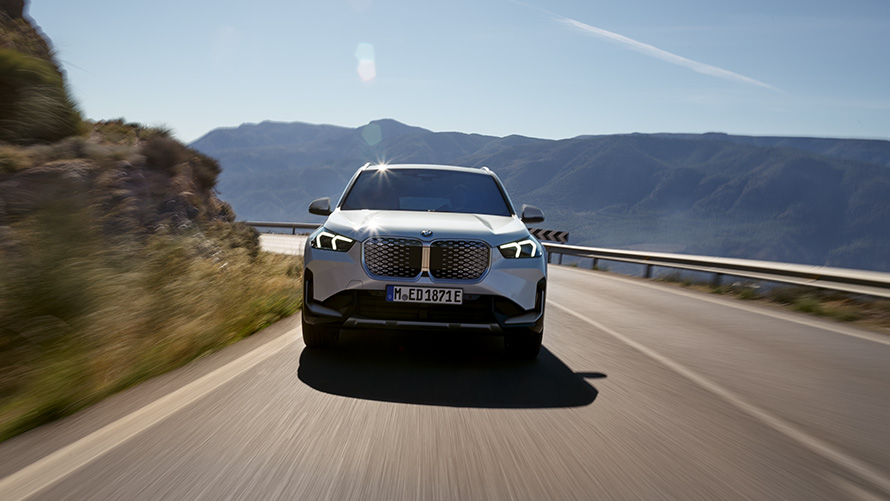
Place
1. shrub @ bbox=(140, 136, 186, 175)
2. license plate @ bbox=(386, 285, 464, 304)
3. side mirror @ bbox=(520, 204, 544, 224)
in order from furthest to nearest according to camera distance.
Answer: shrub @ bbox=(140, 136, 186, 175) < side mirror @ bbox=(520, 204, 544, 224) < license plate @ bbox=(386, 285, 464, 304)

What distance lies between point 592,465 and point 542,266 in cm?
258

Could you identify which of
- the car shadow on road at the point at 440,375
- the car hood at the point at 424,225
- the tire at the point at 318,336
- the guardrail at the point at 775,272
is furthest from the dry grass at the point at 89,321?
the guardrail at the point at 775,272

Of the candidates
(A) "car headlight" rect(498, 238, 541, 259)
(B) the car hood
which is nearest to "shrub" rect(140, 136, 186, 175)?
(B) the car hood

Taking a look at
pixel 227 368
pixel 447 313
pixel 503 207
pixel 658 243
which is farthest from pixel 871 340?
pixel 658 243

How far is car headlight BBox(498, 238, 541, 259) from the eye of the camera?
5.45 metres

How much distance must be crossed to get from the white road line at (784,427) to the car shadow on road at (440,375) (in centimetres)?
98

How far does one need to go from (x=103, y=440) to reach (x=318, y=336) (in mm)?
2531

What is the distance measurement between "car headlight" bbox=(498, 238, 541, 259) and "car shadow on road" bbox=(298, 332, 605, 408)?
91cm

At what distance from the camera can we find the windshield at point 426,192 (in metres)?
6.62

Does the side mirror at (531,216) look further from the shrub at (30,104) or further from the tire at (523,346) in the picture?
the shrub at (30,104)

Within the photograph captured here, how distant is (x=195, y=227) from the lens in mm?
13945

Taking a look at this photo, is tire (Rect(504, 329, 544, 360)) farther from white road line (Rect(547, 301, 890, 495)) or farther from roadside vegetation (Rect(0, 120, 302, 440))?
roadside vegetation (Rect(0, 120, 302, 440))

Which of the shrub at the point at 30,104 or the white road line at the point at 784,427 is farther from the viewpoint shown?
the shrub at the point at 30,104

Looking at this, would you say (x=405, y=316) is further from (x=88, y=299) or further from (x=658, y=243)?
(x=658, y=243)
